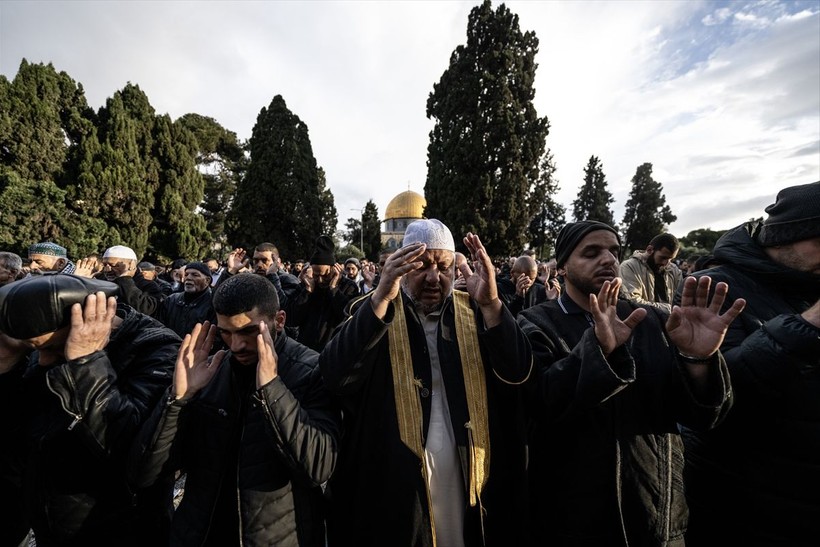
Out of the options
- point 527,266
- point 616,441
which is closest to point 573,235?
point 616,441

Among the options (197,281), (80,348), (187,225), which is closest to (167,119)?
(187,225)

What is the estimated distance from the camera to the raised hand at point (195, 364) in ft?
5.69

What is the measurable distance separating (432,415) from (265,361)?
0.85 meters

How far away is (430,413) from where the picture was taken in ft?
6.49

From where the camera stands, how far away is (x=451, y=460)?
76.3 inches

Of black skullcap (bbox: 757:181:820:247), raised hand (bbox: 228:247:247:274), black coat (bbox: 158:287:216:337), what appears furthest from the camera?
raised hand (bbox: 228:247:247:274)

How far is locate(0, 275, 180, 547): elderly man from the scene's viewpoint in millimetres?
1645

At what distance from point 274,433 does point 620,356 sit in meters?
1.52

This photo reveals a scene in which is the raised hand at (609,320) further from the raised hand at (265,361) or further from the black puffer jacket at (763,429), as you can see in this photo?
the raised hand at (265,361)

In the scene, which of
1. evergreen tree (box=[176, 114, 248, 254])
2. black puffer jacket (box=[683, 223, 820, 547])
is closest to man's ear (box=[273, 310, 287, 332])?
black puffer jacket (box=[683, 223, 820, 547])

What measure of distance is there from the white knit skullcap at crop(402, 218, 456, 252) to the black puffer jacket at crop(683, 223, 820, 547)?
54.7 inches

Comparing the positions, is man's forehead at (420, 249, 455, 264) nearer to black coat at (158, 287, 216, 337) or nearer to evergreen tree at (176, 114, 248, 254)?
black coat at (158, 287, 216, 337)

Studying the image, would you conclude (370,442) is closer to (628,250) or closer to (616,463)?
(616,463)

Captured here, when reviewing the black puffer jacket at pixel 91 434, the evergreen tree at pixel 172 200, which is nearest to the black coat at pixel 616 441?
the black puffer jacket at pixel 91 434
